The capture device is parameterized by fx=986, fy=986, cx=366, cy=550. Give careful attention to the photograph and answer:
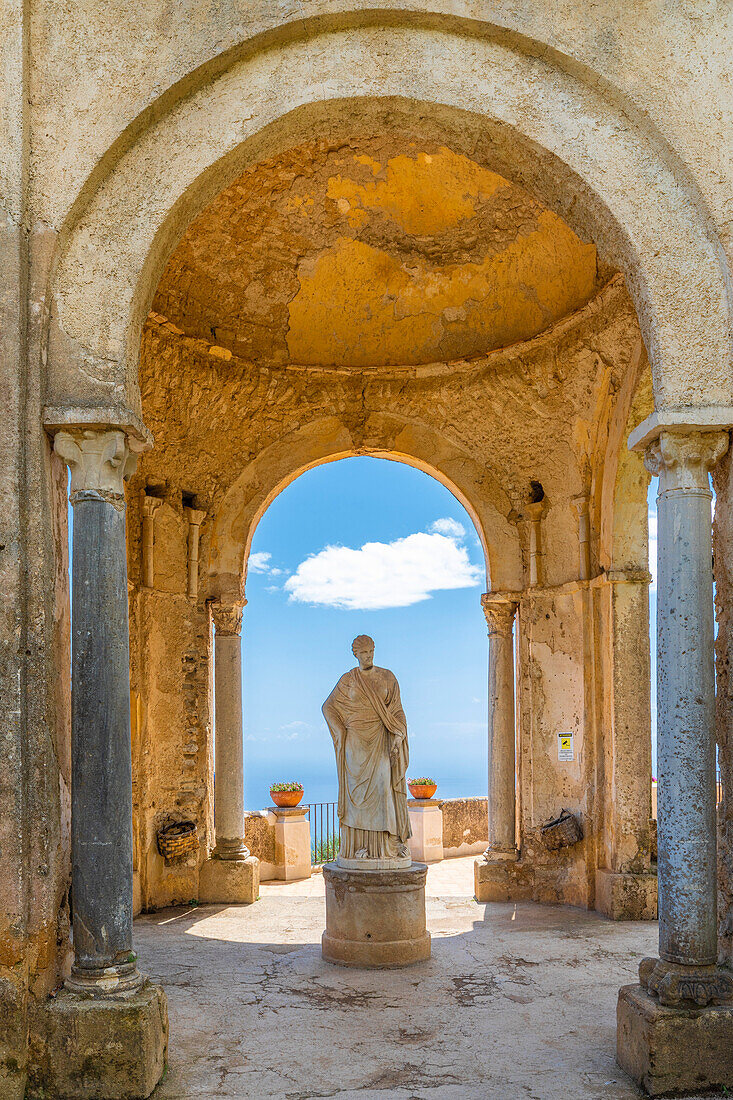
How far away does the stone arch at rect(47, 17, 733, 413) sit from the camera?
516cm

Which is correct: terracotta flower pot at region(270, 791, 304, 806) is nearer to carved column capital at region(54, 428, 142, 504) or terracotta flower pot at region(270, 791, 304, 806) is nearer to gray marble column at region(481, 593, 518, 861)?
gray marble column at region(481, 593, 518, 861)

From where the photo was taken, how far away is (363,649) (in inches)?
311

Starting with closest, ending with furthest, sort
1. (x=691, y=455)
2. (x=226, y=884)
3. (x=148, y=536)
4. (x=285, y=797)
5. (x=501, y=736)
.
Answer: (x=691, y=455) → (x=148, y=536) → (x=226, y=884) → (x=501, y=736) → (x=285, y=797)

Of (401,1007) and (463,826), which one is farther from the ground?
(401,1007)

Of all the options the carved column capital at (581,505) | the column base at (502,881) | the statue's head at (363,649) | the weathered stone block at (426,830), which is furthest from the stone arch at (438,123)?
the weathered stone block at (426,830)

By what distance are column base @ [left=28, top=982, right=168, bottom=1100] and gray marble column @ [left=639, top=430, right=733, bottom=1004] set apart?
8.43ft

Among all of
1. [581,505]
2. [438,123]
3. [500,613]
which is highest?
[438,123]

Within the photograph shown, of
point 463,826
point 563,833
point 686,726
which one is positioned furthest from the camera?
point 463,826

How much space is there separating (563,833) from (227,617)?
4057 mm

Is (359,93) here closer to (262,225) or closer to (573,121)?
(573,121)

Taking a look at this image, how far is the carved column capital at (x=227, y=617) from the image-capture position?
34.3 feet

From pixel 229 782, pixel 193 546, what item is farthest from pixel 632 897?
pixel 193 546

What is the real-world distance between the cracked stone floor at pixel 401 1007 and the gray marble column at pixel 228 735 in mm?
825

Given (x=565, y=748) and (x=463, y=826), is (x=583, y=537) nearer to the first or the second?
(x=565, y=748)
